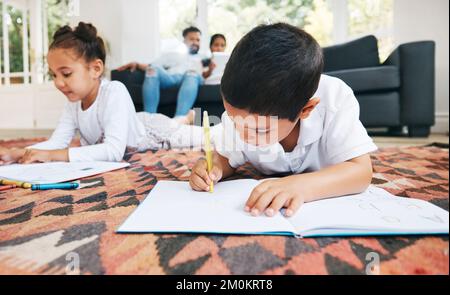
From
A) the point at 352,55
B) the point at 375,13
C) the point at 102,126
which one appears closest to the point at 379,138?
the point at 352,55

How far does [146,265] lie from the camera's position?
0.27m

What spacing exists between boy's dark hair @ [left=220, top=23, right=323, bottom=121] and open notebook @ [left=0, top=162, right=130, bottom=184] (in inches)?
15.4

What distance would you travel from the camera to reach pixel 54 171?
0.67 meters

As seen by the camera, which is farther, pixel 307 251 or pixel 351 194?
pixel 351 194

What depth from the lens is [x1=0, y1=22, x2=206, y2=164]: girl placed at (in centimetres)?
82

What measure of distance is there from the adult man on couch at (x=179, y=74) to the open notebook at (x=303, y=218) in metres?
0.43

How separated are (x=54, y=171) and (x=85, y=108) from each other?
1.25 ft

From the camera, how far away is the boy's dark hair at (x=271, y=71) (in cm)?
40

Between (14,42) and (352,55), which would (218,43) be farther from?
(352,55)
